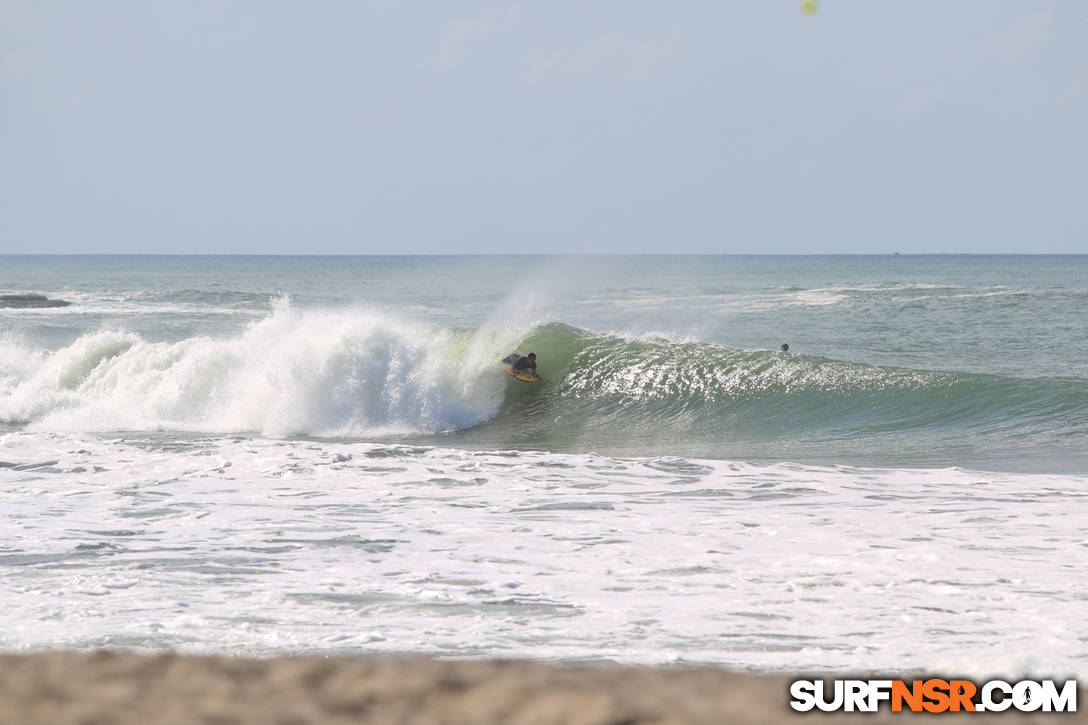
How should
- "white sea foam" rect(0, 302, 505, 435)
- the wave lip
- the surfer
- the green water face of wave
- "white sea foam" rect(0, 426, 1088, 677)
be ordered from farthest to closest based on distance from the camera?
the surfer
"white sea foam" rect(0, 302, 505, 435)
the wave lip
the green water face of wave
"white sea foam" rect(0, 426, 1088, 677)

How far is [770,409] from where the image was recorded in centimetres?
1473

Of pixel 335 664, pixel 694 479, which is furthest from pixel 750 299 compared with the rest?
pixel 335 664

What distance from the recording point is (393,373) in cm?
1483

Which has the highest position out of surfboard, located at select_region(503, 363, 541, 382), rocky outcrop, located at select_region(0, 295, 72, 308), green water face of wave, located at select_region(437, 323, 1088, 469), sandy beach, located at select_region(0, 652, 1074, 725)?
rocky outcrop, located at select_region(0, 295, 72, 308)

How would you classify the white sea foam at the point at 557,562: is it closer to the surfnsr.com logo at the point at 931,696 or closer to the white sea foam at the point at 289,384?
the surfnsr.com logo at the point at 931,696

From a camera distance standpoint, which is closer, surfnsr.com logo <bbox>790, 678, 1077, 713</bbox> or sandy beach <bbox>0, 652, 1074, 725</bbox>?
sandy beach <bbox>0, 652, 1074, 725</bbox>

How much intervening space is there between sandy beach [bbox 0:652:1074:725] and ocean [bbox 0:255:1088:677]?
8.18ft

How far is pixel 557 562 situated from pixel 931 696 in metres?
4.24

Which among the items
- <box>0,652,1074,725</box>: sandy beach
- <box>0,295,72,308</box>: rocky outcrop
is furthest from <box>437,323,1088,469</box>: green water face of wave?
<box>0,295,72,308</box>: rocky outcrop

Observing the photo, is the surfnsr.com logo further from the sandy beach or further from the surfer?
the surfer

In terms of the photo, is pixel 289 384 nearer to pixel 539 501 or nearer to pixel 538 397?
pixel 538 397

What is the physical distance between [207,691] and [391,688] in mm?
366

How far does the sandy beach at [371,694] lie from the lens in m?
1.85

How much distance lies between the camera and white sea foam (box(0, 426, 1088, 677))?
15.6ft
